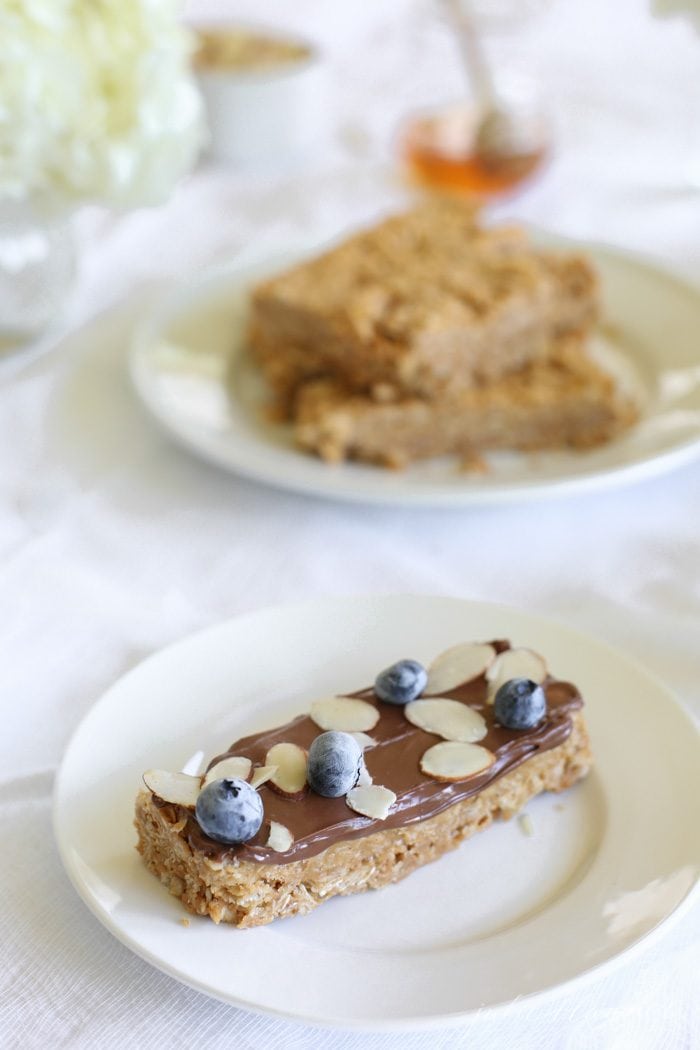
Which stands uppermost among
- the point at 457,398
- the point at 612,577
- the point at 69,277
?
the point at 69,277

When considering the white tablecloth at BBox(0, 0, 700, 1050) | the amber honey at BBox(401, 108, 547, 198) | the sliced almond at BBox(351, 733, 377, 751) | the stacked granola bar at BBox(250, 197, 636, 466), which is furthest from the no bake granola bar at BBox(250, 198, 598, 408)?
the sliced almond at BBox(351, 733, 377, 751)

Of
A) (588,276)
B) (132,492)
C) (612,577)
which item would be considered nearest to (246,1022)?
(612,577)

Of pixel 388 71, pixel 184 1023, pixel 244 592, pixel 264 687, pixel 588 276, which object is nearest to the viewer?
pixel 184 1023

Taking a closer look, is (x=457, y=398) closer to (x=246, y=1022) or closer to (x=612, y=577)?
(x=612, y=577)

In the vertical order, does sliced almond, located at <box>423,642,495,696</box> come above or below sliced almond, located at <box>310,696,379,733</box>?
below

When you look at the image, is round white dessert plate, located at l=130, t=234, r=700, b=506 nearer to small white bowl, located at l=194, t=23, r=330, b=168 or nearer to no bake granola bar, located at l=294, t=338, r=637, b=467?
no bake granola bar, located at l=294, t=338, r=637, b=467

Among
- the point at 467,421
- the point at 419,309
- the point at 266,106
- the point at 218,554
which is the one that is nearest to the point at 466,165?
the point at 266,106

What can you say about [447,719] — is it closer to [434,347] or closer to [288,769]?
[288,769]
